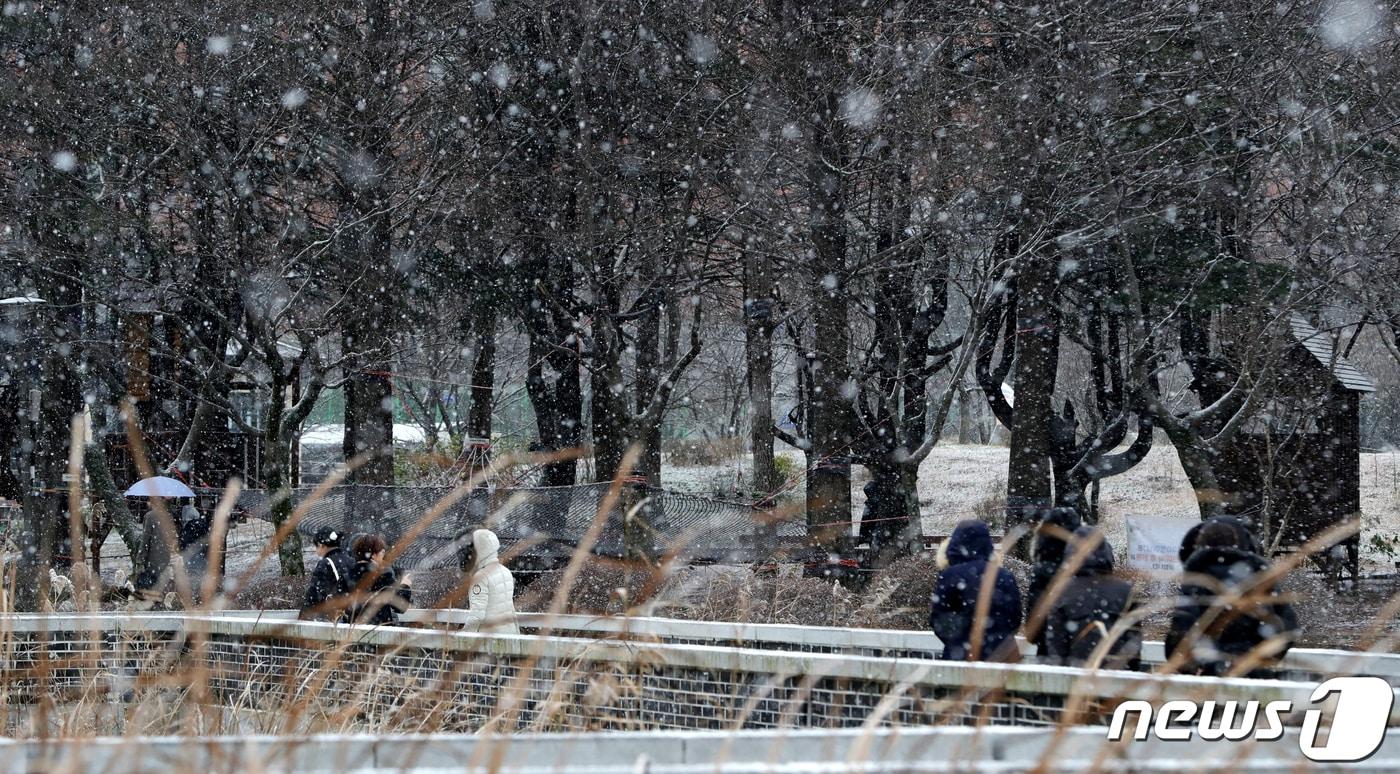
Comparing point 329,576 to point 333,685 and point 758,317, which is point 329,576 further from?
point 758,317

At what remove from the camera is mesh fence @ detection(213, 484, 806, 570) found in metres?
13.5

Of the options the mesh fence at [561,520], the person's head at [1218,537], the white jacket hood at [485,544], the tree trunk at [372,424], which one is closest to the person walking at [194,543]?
the mesh fence at [561,520]

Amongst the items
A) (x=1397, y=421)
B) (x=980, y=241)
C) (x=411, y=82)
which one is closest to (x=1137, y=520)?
(x=980, y=241)

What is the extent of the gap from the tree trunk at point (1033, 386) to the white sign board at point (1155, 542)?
3769 mm

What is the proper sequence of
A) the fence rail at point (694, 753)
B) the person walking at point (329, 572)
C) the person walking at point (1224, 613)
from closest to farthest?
1. the fence rail at point (694, 753)
2. the person walking at point (1224, 613)
3. the person walking at point (329, 572)

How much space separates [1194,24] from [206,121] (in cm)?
1127

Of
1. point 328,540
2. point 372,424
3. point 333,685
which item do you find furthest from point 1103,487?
point 333,685

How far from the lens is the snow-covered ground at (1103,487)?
1190 inches

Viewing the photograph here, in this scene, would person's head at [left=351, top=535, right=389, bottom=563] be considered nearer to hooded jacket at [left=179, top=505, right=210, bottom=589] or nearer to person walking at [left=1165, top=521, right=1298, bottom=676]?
person walking at [left=1165, top=521, right=1298, bottom=676]

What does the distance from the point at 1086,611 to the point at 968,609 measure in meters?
0.56

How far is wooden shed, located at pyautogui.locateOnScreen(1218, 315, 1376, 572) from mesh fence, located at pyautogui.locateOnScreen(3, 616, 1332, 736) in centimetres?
1200

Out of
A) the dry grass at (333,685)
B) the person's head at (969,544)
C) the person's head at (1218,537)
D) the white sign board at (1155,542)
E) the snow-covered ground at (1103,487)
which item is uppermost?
the person's head at (1218,537)

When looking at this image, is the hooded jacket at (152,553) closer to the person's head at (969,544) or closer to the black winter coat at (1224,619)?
the person's head at (969,544)

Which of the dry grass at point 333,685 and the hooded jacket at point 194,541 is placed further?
the hooded jacket at point 194,541
